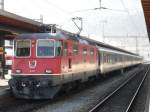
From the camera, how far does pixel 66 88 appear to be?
19203 millimetres

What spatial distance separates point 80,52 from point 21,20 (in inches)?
157

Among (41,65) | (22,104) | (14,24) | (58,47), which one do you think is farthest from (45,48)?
(14,24)

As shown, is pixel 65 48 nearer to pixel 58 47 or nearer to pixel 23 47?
pixel 58 47

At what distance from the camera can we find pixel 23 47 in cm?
1780

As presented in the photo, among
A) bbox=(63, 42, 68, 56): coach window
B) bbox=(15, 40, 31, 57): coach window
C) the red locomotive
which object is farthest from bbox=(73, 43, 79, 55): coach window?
bbox=(15, 40, 31, 57): coach window

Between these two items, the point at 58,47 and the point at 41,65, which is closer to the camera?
the point at 41,65

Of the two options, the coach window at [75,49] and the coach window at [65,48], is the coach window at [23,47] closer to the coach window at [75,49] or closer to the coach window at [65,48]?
the coach window at [65,48]

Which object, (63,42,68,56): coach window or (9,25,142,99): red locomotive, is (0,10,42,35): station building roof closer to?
(9,25,142,99): red locomotive

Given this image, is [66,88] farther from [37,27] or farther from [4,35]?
[4,35]

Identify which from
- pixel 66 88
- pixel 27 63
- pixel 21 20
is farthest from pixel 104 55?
pixel 27 63

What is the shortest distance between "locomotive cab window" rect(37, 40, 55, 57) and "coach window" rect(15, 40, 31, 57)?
45 centimetres

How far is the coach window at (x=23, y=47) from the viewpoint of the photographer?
17641 mm

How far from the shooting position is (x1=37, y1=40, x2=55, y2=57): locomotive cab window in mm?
17312

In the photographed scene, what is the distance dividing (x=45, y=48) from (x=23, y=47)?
1030 millimetres
